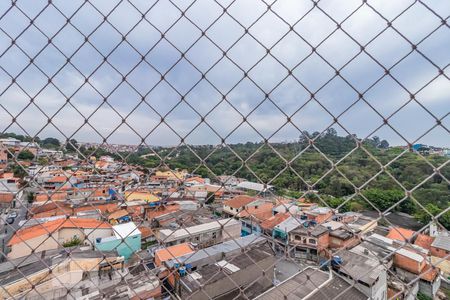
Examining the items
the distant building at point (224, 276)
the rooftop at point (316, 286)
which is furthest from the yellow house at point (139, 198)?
the rooftop at point (316, 286)

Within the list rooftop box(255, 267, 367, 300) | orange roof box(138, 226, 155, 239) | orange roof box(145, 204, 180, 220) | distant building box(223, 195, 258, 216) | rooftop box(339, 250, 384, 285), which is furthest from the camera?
orange roof box(145, 204, 180, 220)

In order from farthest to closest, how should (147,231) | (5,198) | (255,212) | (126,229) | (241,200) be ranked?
(126,229) → (5,198) → (147,231) → (255,212) → (241,200)

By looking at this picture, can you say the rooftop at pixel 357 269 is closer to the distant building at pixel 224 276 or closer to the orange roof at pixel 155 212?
the distant building at pixel 224 276

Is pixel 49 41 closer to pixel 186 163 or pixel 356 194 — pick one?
pixel 186 163

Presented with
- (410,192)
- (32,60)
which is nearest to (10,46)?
(32,60)

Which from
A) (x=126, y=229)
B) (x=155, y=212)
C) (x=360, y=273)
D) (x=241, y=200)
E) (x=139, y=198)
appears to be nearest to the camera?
(x=360, y=273)

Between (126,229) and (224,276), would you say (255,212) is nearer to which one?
(224,276)

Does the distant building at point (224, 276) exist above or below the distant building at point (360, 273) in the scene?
below

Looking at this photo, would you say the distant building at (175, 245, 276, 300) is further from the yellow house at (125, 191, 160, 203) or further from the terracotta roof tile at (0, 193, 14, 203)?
the terracotta roof tile at (0, 193, 14, 203)

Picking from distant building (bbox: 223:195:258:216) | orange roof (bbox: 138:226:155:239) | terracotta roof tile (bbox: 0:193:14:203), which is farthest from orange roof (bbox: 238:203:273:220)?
terracotta roof tile (bbox: 0:193:14:203)

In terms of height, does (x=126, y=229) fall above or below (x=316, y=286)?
below

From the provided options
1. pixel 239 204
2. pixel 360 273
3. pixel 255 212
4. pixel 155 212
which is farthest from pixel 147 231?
pixel 360 273
